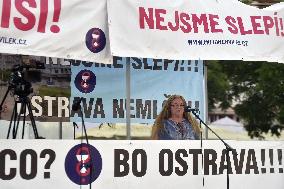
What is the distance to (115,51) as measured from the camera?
22.8ft

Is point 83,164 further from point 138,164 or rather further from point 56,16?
point 56,16

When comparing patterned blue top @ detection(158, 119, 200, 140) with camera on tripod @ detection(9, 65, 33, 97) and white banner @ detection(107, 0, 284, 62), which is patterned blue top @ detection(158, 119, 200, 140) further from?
camera on tripod @ detection(9, 65, 33, 97)

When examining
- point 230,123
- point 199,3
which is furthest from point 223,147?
point 230,123

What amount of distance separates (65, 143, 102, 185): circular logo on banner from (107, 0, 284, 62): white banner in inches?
52.9

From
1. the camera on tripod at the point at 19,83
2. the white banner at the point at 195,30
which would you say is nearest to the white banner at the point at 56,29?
the white banner at the point at 195,30

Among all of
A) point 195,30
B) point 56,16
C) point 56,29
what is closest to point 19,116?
point 56,29

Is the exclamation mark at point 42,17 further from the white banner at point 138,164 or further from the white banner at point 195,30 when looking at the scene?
the white banner at point 138,164

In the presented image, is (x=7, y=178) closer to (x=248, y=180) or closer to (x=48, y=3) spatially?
(x=48, y=3)

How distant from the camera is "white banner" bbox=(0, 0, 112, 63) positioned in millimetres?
6418

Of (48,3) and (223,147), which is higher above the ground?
(48,3)

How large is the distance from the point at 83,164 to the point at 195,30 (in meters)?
2.48

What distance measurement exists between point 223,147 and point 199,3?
2144mm

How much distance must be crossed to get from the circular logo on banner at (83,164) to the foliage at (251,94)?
12.0m

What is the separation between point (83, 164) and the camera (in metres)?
6.93
